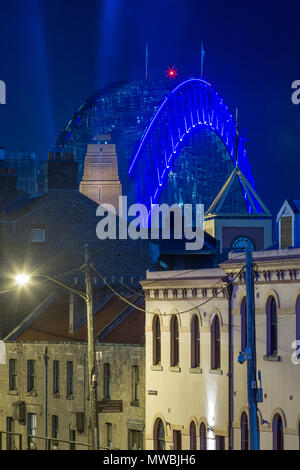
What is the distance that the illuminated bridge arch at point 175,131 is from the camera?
129650mm

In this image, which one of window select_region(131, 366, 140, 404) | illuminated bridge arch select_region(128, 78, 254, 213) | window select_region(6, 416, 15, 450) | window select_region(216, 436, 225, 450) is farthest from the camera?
illuminated bridge arch select_region(128, 78, 254, 213)

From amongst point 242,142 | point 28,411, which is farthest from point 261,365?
point 242,142

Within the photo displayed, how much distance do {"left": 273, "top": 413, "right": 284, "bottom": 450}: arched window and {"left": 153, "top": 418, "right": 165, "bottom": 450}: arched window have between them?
9.69 meters

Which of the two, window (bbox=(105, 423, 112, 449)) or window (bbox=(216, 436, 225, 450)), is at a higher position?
window (bbox=(105, 423, 112, 449))

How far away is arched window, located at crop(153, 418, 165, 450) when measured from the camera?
186 ft

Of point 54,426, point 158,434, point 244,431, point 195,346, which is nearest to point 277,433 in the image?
point 244,431

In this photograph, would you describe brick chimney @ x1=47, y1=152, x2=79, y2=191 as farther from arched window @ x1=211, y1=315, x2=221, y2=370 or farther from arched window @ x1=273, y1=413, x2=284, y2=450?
arched window @ x1=273, y1=413, x2=284, y2=450

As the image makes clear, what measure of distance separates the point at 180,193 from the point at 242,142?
16.3 meters

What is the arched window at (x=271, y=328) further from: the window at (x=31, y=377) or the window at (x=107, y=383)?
the window at (x=31, y=377)

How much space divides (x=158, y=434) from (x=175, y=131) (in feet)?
291

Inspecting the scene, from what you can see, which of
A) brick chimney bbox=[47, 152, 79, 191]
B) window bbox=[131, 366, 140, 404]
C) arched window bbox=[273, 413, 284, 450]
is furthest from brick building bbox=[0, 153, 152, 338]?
arched window bbox=[273, 413, 284, 450]

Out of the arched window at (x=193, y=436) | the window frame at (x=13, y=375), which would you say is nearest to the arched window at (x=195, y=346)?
the arched window at (x=193, y=436)

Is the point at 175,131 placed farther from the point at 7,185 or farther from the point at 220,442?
the point at 220,442

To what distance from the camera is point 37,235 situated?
7431cm
